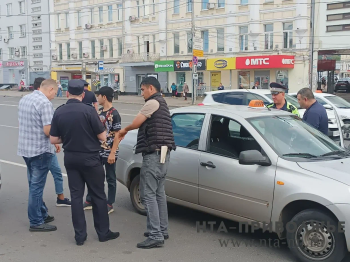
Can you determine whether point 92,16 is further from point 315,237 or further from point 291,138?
point 315,237

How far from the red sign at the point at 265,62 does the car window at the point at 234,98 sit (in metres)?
19.9

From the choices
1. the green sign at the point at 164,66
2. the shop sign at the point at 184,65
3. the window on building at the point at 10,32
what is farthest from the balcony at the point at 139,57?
the window on building at the point at 10,32

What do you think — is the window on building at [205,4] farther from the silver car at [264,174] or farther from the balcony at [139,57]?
the silver car at [264,174]

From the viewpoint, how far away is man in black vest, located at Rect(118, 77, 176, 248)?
4797 mm

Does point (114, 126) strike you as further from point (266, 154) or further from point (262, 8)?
point (262, 8)

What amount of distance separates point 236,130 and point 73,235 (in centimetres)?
237

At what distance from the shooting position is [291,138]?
5.03 meters

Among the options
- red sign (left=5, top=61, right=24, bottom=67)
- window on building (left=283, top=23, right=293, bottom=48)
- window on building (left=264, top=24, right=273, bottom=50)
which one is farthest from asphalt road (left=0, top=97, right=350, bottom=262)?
red sign (left=5, top=61, right=24, bottom=67)

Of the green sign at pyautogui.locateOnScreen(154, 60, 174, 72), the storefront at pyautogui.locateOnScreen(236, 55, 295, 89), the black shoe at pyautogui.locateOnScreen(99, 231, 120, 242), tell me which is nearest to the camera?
the black shoe at pyautogui.locateOnScreen(99, 231, 120, 242)

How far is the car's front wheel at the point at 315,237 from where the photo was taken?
13.5ft

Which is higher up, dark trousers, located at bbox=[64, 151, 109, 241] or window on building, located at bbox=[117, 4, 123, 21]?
window on building, located at bbox=[117, 4, 123, 21]

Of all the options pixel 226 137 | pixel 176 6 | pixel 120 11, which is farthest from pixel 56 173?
pixel 120 11

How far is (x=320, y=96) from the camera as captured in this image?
Result: 14.7 metres

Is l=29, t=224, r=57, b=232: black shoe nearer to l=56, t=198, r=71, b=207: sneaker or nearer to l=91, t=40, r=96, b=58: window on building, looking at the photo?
l=56, t=198, r=71, b=207: sneaker
